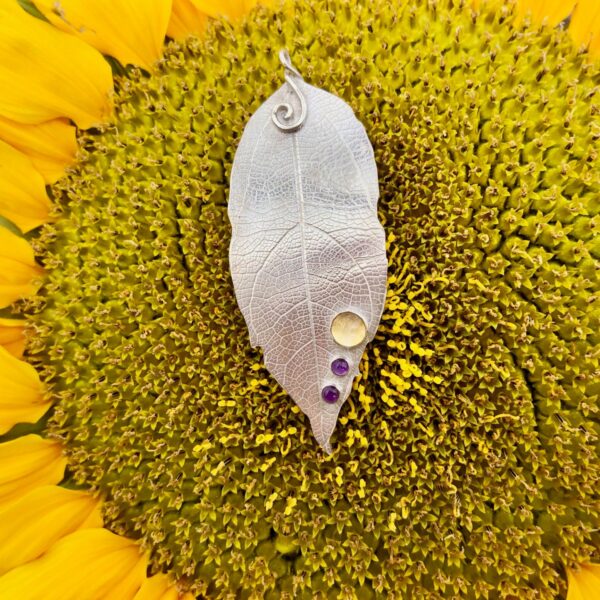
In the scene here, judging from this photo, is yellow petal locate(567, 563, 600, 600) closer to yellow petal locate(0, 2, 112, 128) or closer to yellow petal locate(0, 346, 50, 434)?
yellow petal locate(0, 346, 50, 434)

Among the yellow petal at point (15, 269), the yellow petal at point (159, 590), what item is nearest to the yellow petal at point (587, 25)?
the yellow petal at point (15, 269)

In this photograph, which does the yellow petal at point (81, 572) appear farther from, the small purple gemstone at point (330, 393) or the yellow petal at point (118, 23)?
the yellow petal at point (118, 23)

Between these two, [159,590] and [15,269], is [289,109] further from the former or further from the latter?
[159,590]

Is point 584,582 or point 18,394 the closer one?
point 584,582

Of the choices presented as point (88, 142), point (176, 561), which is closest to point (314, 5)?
point (88, 142)

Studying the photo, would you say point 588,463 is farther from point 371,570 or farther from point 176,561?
point 176,561

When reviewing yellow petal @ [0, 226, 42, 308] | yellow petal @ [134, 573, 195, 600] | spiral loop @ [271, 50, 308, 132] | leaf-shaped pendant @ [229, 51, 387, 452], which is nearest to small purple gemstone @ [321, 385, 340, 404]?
leaf-shaped pendant @ [229, 51, 387, 452]

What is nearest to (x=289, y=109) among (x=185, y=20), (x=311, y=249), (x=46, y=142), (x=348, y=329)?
(x=311, y=249)
